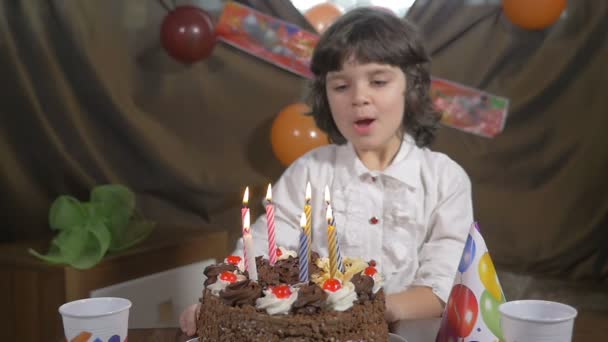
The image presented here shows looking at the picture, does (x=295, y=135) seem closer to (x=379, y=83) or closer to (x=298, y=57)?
(x=298, y=57)

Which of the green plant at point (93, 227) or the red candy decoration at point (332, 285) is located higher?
the red candy decoration at point (332, 285)

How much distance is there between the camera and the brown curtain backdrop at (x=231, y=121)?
3371 mm

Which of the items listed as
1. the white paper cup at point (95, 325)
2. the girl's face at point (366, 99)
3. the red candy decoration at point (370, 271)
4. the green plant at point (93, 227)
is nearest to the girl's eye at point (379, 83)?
the girl's face at point (366, 99)

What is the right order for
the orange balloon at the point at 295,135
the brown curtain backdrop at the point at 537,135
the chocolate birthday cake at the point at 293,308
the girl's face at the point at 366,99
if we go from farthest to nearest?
the brown curtain backdrop at the point at 537,135 → the orange balloon at the point at 295,135 → the girl's face at the point at 366,99 → the chocolate birthday cake at the point at 293,308

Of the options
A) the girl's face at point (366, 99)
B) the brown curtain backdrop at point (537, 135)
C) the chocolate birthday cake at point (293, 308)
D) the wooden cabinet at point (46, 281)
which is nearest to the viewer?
the chocolate birthday cake at point (293, 308)

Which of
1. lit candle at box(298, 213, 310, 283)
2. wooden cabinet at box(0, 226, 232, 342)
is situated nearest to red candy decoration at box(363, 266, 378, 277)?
lit candle at box(298, 213, 310, 283)

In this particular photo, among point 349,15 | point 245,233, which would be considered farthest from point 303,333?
point 349,15

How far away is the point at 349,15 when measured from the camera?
1.79 meters

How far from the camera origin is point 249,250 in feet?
3.76

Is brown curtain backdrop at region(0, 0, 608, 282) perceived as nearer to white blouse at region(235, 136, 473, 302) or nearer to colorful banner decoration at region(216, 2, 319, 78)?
colorful banner decoration at region(216, 2, 319, 78)

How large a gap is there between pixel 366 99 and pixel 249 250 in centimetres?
59

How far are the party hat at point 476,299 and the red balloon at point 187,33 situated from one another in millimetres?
2269

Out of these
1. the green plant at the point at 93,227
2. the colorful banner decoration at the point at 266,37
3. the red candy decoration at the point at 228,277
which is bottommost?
the green plant at the point at 93,227

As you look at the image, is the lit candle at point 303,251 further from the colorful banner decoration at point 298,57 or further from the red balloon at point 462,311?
the colorful banner decoration at point 298,57
